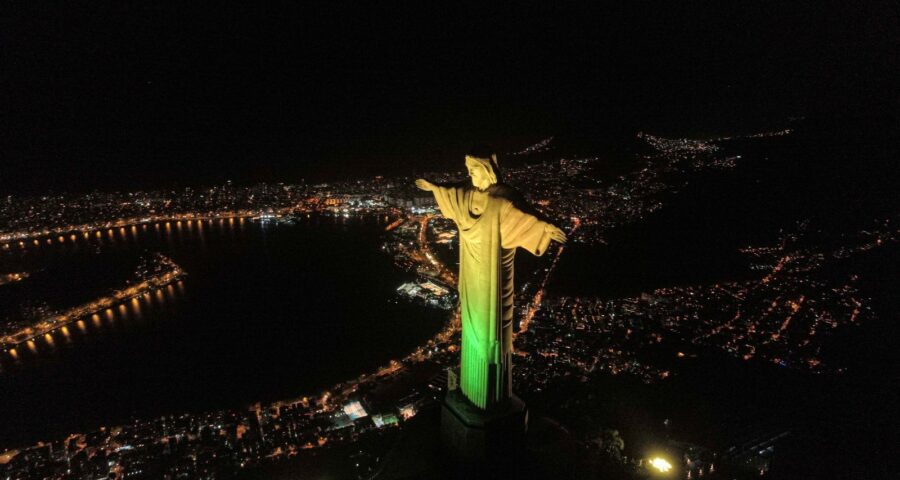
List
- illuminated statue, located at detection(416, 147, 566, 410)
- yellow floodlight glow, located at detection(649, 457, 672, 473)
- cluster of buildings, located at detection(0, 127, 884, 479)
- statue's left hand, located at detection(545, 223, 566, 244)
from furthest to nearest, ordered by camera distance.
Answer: cluster of buildings, located at detection(0, 127, 884, 479), yellow floodlight glow, located at detection(649, 457, 672, 473), illuminated statue, located at detection(416, 147, 566, 410), statue's left hand, located at detection(545, 223, 566, 244)

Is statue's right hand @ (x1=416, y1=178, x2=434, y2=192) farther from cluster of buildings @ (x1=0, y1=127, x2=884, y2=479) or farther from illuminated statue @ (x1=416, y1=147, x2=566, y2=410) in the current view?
cluster of buildings @ (x1=0, y1=127, x2=884, y2=479)

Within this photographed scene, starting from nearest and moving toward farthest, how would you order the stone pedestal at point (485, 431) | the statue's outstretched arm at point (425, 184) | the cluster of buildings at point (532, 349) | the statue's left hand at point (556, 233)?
the statue's left hand at point (556, 233)
the stone pedestal at point (485, 431)
the statue's outstretched arm at point (425, 184)
the cluster of buildings at point (532, 349)

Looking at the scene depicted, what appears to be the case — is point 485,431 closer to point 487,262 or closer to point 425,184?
point 487,262

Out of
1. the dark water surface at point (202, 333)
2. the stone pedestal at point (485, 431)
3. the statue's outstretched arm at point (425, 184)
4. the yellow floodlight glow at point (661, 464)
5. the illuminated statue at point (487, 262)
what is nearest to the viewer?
the illuminated statue at point (487, 262)

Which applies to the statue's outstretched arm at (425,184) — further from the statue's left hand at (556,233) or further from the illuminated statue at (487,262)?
the statue's left hand at (556,233)

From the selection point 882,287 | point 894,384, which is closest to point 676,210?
point 882,287

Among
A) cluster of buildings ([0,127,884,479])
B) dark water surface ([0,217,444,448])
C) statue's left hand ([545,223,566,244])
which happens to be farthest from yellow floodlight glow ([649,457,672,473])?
dark water surface ([0,217,444,448])

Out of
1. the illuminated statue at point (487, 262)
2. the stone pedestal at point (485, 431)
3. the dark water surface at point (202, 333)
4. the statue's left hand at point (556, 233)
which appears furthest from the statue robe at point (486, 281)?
the dark water surface at point (202, 333)
